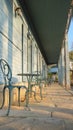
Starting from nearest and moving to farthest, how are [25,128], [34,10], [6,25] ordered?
[25,128] < [6,25] < [34,10]

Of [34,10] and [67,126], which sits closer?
[67,126]

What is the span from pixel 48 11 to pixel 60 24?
2338 mm

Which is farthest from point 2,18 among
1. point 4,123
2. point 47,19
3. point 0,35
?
point 47,19

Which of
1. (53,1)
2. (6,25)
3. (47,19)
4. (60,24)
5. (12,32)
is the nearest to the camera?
(6,25)

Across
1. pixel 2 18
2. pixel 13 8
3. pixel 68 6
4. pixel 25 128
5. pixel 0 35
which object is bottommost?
pixel 25 128

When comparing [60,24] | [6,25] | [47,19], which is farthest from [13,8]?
[60,24]

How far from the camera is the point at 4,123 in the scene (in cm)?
331

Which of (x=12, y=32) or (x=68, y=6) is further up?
(x=68, y=6)

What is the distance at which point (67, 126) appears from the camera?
305 cm

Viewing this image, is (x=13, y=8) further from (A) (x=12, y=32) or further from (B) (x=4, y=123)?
(B) (x=4, y=123)

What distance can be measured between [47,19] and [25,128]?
884 cm

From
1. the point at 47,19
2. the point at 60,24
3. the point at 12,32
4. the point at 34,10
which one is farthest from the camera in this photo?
the point at 60,24

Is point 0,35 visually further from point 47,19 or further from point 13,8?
point 47,19

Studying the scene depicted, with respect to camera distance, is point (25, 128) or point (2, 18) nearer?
point (25, 128)
